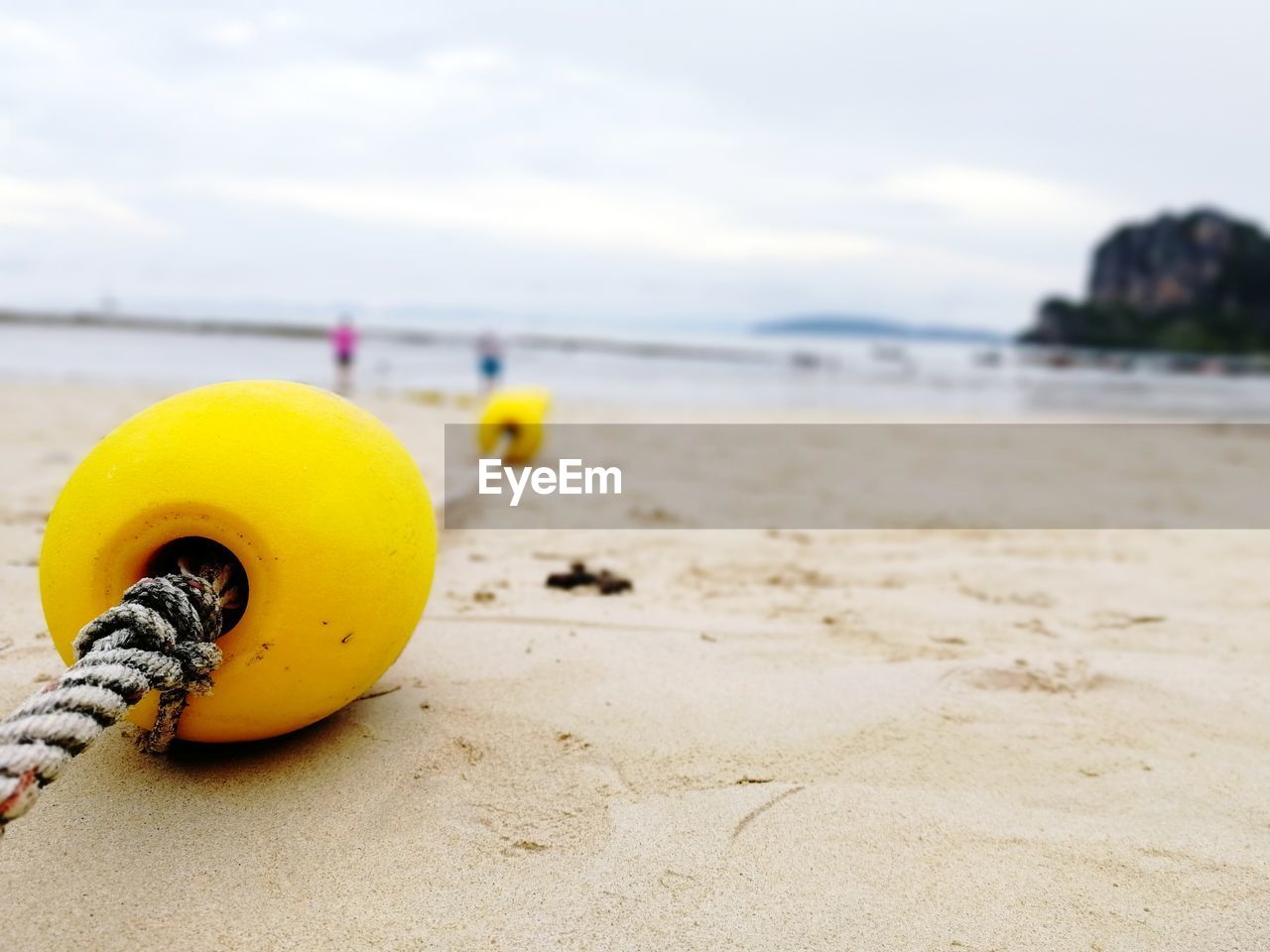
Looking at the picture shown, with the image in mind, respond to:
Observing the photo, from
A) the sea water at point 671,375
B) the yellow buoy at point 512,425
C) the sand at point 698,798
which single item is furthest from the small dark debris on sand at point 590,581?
the sea water at point 671,375

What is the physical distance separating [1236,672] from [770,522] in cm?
274

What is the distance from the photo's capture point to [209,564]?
5.76 ft

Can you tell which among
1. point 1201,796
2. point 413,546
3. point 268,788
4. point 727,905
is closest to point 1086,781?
point 1201,796

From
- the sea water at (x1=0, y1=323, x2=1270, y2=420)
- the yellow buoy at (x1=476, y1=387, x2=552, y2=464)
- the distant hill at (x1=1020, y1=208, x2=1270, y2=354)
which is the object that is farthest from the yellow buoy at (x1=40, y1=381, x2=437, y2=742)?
the distant hill at (x1=1020, y1=208, x2=1270, y2=354)

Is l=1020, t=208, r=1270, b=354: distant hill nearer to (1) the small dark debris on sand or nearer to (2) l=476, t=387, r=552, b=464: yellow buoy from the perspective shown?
(2) l=476, t=387, r=552, b=464: yellow buoy

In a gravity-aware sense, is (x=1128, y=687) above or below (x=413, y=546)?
below

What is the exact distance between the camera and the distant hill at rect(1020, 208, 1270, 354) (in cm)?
5450

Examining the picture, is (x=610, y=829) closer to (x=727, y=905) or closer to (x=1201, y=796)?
(x=727, y=905)

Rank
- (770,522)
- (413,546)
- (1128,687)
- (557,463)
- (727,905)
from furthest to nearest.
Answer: (557,463) < (770,522) < (1128,687) < (413,546) < (727,905)

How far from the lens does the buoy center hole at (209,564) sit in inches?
69.1

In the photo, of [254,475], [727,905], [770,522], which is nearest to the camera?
[727,905]

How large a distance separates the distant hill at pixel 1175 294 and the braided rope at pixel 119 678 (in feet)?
186

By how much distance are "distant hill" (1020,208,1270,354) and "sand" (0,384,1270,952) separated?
5515 centimetres

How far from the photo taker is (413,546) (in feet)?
Result: 6.35
